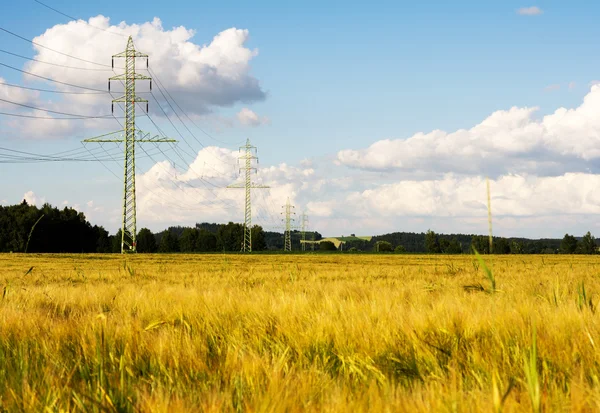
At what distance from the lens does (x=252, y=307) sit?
14.4 ft

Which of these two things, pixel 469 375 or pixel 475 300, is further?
pixel 475 300

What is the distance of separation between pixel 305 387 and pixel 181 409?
20.3 inches

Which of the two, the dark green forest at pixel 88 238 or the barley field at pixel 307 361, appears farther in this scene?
the dark green forest at pixel 88 238

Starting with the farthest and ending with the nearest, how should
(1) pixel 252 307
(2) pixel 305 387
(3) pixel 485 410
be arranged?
(1) pixel 252 307, (2) pixel 305 387, (3) pixel 485 410

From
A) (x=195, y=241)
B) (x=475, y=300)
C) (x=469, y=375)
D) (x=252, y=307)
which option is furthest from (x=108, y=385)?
(x=195, y=241)

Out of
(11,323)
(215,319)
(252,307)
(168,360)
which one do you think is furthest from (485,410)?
(11,323)

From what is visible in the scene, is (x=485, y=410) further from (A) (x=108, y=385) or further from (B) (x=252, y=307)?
(B) (x=252, y=307)

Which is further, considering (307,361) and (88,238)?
(88,238)

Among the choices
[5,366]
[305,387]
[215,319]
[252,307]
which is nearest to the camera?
[305,387]

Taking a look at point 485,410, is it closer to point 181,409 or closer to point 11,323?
point 181,409

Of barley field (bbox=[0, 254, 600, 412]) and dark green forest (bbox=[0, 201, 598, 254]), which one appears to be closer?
barley field (bbox=[0, 254, 600, 412])

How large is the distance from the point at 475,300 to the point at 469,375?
2.35 m

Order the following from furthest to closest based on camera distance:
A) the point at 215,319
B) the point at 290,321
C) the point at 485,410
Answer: the point at 215,319 < the point at 290,321 < the point at 485,410

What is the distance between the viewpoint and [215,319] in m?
4.00
